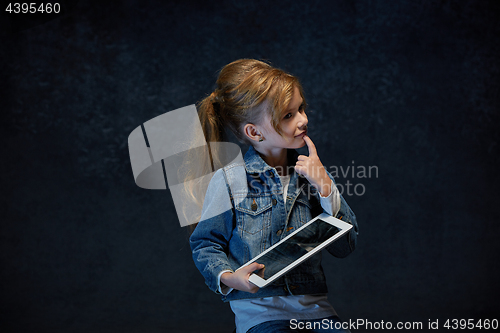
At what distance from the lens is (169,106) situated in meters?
1.85

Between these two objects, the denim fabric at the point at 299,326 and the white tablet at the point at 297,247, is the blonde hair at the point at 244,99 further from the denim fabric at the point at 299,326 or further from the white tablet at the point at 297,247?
Answer: the denim fabric at the point at 299,326

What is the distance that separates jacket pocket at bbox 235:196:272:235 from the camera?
1.09 meters

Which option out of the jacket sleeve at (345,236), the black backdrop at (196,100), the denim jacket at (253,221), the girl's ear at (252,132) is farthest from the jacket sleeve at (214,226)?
the black backdrop at (196,100)

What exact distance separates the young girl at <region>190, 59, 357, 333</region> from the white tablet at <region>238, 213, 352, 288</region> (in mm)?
49

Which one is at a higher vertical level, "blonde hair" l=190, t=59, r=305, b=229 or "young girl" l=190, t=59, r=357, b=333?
"blonde hair" l=190, t=59, r=305, b=229

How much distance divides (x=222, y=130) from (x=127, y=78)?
0.78 metres

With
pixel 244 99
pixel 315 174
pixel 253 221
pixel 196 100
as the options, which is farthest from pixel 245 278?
pixel 196 100

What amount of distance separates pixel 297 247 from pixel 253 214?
0.49ft

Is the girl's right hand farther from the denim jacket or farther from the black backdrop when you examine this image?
the black backdrop

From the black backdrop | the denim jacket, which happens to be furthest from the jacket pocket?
the black backdrop

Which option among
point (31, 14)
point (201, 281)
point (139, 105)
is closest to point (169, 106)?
point (139, 105)

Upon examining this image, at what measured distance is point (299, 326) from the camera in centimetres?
A: 107

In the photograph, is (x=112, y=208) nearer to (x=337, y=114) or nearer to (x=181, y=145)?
(x=181, y=145)

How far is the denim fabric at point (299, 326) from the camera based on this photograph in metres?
1.05
